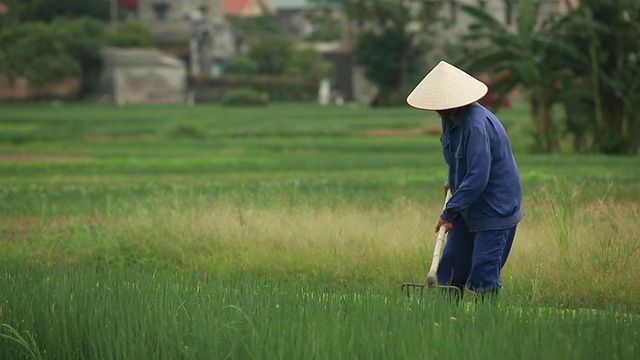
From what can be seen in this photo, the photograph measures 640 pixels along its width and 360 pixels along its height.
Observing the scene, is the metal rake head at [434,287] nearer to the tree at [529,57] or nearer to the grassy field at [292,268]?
the grassy field at [292,268]

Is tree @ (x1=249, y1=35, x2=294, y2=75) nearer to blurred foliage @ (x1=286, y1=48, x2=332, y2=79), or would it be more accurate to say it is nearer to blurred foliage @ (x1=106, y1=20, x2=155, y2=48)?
blurred foliage @ (x1=286, y1=48, x2=332, y2=79)

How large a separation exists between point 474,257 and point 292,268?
294 cm

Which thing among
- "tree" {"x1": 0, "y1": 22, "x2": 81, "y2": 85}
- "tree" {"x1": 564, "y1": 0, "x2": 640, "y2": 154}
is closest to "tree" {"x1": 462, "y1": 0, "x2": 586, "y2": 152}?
"tree" {"x1": 564, "y1": 0, "x2": 640, "y2": 154}

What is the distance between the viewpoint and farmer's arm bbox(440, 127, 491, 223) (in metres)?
6.75

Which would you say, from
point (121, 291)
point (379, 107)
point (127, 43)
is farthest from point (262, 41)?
point (121, 291)

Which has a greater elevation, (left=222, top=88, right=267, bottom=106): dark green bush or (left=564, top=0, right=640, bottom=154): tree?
(left=564, top=0, right=640, bottom=154): tree

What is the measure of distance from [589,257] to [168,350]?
4.41m

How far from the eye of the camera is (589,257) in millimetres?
8602

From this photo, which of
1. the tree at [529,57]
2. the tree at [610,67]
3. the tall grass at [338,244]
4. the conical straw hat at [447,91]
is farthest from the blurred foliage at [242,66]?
the conical straw hat at [447,91]

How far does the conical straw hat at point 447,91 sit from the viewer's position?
6855 mm

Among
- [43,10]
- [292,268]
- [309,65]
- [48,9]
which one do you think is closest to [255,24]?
[309,65]

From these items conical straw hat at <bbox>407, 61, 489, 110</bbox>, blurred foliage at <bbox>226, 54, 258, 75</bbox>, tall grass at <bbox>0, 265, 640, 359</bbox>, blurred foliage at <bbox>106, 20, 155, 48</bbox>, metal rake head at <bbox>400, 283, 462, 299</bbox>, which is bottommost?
blurred foliage at <bbox>226, 54, 258, 75</bbox>

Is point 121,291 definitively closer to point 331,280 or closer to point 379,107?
point 331,280

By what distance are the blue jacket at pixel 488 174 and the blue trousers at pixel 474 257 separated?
9 centimetres
